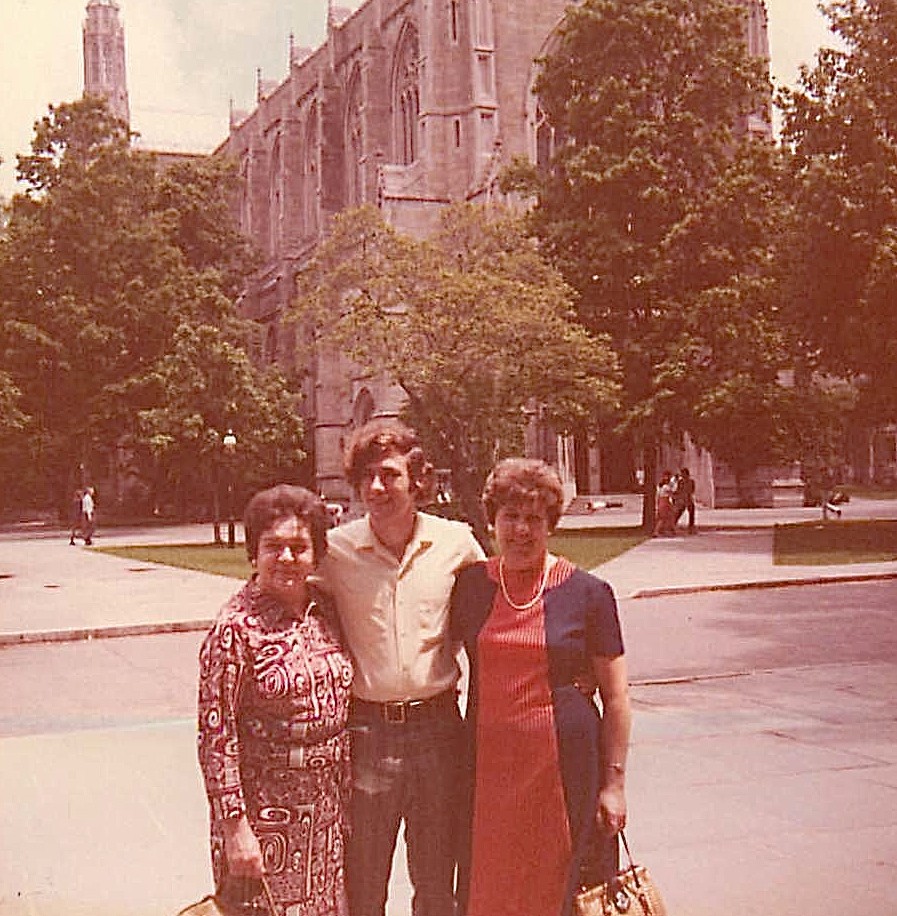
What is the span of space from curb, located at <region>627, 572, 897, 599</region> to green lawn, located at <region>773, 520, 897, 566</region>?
1.57 m

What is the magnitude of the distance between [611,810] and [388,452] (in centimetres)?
103

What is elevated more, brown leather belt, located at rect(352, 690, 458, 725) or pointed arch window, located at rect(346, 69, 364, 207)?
pointed arch window, located at rect(346, 69, 364, 207)

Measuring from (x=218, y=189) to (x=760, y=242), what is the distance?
26156 millimetres

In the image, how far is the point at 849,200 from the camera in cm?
2223

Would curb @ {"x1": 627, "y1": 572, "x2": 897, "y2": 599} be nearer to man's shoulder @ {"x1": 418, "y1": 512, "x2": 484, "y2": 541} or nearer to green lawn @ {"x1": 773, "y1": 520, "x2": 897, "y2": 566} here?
green lawn @ {"x1": 773, "y1": 520, "x2": 897, "y2": 566}

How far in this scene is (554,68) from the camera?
1193 inches

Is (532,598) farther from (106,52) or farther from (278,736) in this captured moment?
(106,52)

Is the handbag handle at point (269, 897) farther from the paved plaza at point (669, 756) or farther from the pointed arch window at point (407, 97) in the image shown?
the pointed arch window at point (407, 97)

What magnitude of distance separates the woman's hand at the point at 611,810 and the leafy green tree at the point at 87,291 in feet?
122

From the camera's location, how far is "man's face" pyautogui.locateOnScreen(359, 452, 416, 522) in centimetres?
324

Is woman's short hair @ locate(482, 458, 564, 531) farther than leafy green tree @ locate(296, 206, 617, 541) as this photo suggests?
No

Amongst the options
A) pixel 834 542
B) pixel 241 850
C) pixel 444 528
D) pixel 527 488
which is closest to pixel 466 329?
pixel 834 542

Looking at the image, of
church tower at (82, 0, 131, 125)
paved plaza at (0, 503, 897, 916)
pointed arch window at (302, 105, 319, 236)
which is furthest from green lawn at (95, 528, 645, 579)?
church tower at (82, 0, 131, 125)

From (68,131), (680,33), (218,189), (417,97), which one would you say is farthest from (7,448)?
(680,33)
